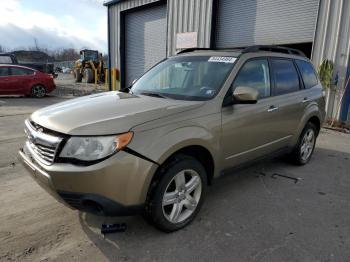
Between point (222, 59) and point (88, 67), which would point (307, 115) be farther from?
point (88, 67)

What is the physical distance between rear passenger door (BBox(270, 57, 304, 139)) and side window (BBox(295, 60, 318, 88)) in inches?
7.9

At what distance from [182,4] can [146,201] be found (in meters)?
10.7

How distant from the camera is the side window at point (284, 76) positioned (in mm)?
4250

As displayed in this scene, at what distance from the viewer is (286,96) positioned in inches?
172

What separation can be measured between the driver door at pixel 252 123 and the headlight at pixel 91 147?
131 cm

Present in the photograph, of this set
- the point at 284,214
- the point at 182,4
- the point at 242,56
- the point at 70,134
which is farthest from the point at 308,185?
the point at 182,4

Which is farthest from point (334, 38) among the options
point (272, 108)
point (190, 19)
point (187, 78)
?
point (187, 78)

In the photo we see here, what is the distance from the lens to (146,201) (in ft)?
9.03

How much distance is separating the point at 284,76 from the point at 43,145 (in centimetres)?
335

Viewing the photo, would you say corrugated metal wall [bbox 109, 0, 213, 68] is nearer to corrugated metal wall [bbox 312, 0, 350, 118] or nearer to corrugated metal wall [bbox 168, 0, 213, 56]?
corrugated metal wall [bbox 168, 0, 213, 56]

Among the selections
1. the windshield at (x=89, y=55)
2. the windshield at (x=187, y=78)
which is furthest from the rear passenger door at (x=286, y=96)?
the windshield at (x=89, y=55)

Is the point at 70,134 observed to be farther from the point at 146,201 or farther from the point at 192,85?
the point at 192,85

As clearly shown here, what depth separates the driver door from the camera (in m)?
3.43

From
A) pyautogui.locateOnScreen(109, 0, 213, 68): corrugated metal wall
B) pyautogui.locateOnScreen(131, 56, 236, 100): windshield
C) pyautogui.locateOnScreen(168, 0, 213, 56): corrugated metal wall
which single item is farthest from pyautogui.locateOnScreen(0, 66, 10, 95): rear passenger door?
pyautogui.locateOnScreen(131, 56, 236, 100): windshield
